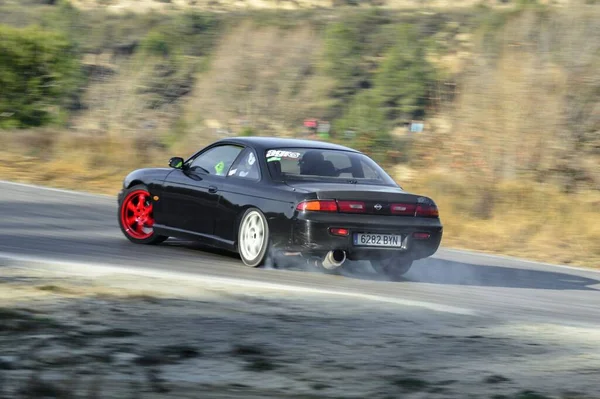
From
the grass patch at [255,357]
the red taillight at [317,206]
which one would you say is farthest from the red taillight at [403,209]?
the grass patch at [255,357]

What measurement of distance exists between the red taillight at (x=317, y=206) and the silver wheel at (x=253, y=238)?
50 centimetres

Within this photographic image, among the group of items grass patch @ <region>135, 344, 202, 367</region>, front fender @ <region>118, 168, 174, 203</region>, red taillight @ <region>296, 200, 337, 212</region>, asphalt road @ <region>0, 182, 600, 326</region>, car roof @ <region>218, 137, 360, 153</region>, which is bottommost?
grass patch @ <region>135, 344, 202, 367</region>

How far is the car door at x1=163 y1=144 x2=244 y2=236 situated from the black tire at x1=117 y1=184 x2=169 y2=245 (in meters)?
0.48

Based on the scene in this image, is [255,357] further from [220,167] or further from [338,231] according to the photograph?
[220,167]

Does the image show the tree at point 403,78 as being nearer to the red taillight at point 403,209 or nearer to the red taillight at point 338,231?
the red taillight at point 403,209

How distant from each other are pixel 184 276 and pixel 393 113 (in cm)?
3279

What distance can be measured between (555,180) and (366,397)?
47.9 feet

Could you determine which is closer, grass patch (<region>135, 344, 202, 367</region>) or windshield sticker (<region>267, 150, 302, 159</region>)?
grass patch (<region>135, 344, 202, 367</region>)

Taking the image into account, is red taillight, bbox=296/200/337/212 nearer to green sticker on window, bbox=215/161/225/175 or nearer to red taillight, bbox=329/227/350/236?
red taillight, bbox=329/227/350/236

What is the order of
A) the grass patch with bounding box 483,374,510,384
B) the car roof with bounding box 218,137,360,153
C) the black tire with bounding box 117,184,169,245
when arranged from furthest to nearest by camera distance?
1. the black tire with bounding box 117,184,169,245
2. the car roof with bounding box 218,137,360,153
3. the grass patch with bounding box 483,374,510,384

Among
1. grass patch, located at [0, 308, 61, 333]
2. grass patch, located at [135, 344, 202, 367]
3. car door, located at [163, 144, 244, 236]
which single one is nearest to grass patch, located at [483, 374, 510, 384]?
grass patch, located at [135, 344, 202, 367]

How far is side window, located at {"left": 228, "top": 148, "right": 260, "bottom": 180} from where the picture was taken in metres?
11.0

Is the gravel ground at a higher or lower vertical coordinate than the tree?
lower

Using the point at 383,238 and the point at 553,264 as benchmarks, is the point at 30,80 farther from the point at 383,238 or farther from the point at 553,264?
the point at 383,238
